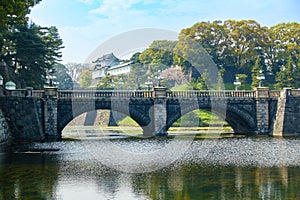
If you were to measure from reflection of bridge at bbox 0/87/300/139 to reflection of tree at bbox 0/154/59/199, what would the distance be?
16.3 metres

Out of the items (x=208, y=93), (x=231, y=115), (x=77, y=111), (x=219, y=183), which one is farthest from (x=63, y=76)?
(x=219, y=183)

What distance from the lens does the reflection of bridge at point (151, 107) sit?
4597 cm

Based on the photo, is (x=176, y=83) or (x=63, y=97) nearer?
(x=63, y=97)

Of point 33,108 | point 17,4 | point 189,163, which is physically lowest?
point 189,163

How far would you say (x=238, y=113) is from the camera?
52.7 meters

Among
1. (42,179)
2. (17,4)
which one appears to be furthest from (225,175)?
(17,4)

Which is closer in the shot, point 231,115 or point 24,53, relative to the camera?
point 231,115

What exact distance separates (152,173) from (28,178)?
625 cm

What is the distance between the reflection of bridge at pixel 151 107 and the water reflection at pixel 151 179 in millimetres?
15473

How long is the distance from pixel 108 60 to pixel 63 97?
291ft

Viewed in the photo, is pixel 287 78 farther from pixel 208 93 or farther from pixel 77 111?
pixel 77 111

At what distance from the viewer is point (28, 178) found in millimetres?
22578

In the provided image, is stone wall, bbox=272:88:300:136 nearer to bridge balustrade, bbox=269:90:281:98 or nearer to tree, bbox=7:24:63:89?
bridge balustrade, bbox=269:90:281:98

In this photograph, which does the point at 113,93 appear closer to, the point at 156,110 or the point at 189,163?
the point at 156,110
